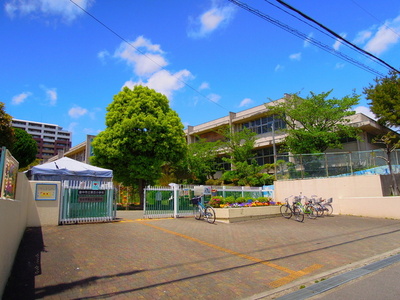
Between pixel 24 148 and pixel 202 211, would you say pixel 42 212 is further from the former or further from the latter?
pixel 24 148

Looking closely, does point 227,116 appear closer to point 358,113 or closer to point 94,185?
point 358,113

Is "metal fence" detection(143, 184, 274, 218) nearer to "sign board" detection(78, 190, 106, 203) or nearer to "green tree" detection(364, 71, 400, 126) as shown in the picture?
"sign board" detection(78, 190, 106, 203)

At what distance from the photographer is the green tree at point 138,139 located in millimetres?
22188

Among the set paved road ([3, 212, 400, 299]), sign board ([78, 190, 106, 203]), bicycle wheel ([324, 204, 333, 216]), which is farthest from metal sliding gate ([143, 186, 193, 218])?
bicycle wheel ([324, 204, 333, 216])

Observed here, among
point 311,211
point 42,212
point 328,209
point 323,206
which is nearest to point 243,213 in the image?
point 311,211

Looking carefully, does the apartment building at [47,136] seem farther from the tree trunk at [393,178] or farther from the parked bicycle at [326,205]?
the tree trunk at [393,178]

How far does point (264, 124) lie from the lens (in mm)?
35625

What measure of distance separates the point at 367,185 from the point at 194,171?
20856 mm

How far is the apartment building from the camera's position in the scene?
11438cm

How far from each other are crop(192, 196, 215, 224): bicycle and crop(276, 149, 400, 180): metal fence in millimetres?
8054

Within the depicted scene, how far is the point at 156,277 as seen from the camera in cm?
540

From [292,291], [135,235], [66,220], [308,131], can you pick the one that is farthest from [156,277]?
[308,131]

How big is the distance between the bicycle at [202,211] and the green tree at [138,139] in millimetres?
9488

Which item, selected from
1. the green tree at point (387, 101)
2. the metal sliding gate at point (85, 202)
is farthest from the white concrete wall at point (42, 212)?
the green tree at point (387, 101)
